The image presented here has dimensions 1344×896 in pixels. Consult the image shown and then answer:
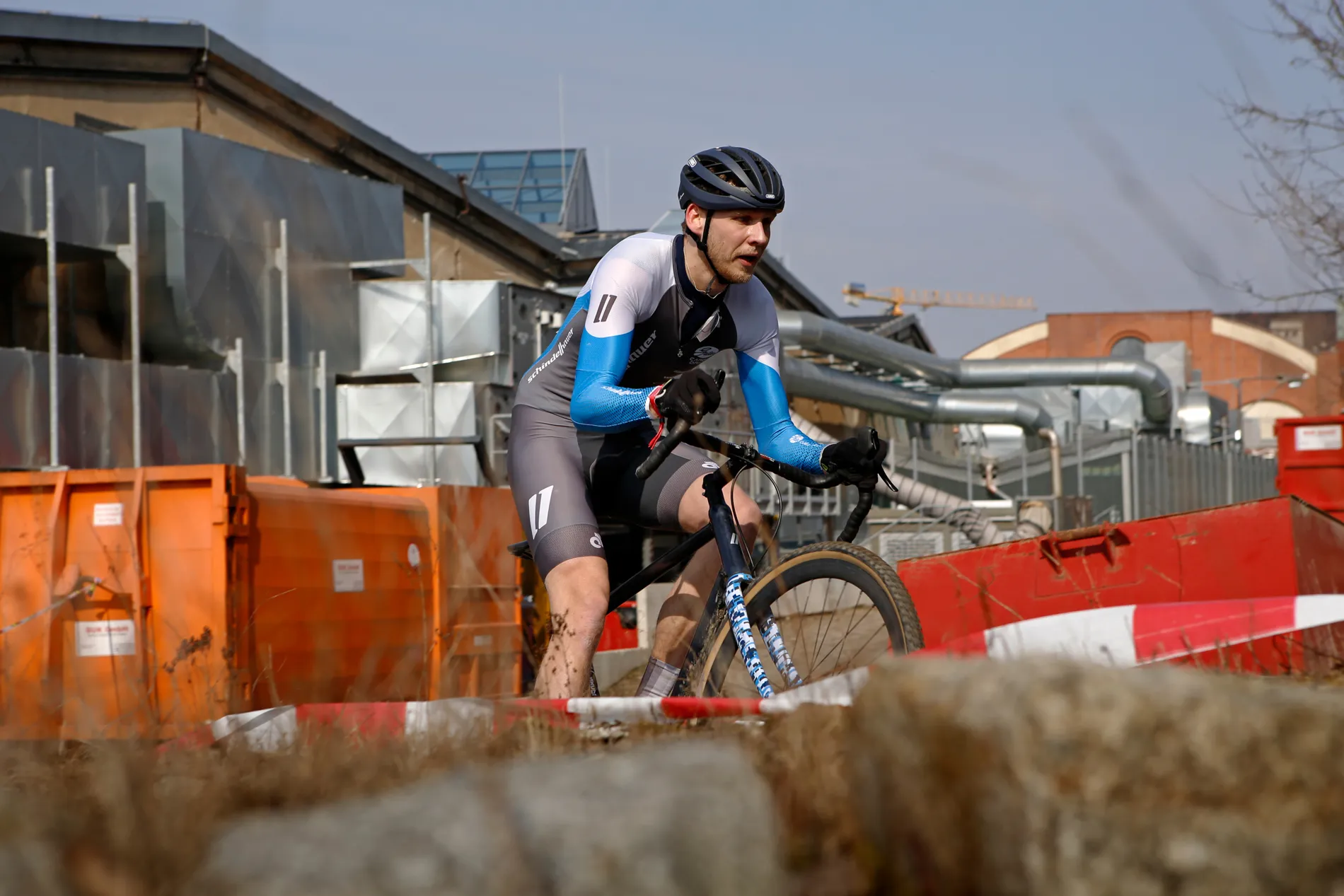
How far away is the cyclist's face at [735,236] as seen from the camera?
4293 millimetres

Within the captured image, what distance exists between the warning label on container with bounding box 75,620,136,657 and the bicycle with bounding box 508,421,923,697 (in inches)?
186

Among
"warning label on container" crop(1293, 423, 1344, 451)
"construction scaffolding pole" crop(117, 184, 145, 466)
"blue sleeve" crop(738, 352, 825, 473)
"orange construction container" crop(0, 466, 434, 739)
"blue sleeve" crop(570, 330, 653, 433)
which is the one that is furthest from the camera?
"warning label on container" crop(1293, 423, 1344, 451)

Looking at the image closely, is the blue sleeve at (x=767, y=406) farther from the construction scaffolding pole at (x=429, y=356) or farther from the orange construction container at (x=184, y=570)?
the construction scaffolding pole at (x=429, y=356)

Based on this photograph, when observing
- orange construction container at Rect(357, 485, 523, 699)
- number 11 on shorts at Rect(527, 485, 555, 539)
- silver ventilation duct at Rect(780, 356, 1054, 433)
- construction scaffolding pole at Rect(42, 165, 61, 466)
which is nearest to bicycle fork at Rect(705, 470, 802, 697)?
number 11 on shorts at Rect(527, 485, 555, 539)

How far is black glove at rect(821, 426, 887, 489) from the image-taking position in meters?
4.17

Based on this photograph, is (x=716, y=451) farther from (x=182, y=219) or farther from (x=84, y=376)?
(x=182, y=219)

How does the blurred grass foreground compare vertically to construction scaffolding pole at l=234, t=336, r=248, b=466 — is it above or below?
below

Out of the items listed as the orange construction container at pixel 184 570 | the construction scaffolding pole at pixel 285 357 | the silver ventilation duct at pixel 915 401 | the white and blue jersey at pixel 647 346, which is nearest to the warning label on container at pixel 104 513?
the orange construction container at pixel 184 570

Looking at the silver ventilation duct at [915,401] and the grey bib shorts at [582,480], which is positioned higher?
the silver ventilation duct at [915,401]

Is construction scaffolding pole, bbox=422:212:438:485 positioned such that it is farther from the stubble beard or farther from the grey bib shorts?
the stubble beard

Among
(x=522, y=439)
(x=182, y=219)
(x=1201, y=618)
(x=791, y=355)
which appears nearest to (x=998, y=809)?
(x=1201, y=618)

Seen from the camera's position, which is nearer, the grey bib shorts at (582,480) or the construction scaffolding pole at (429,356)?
the grey bib shorts at (582,480)

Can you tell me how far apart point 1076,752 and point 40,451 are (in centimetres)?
1577

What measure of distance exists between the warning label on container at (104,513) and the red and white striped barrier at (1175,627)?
6.10 meters
